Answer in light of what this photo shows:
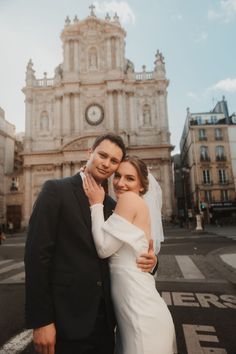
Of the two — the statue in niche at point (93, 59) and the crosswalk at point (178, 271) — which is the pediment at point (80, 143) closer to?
the statue in niche at point (93, 59)

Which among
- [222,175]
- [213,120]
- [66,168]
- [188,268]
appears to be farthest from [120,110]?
[188,268]

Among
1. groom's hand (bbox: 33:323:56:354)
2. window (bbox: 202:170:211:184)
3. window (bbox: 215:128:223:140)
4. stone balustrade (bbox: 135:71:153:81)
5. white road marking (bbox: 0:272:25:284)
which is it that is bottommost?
white road marking (bbox: 0:272:25:284)

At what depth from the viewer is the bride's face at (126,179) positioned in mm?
2508

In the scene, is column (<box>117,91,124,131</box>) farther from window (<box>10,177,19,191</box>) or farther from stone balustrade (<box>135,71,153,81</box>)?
window (<box>10,177,19,191</box>)

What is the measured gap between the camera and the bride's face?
251 centimetres

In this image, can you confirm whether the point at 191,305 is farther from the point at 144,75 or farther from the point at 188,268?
the point at 144,75

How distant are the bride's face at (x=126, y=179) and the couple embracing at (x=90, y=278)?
0.78 feet

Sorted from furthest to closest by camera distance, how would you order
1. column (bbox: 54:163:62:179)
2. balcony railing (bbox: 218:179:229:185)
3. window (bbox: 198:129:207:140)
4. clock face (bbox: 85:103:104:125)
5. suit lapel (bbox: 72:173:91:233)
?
window (bbox: 198:129:207:140)
balcony railing (bbox: 218:179:229:185)
clock face (bbox: 85:103:104:125)
column (bbox: 54:163:62:179)
suit lapel (bbox: 72:173:91:233)

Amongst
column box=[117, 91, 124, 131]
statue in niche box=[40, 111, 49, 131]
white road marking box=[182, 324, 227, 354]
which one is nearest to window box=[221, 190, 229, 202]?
column box=[117, 91, 124, 131]

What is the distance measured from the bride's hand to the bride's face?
0.74 ft

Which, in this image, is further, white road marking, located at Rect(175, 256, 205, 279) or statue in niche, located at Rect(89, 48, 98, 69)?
statue in niche, located at Rect(89, 48, 98, 69)

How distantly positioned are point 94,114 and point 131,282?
4139 cm

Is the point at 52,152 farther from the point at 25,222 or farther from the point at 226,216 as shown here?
the point at 226,216

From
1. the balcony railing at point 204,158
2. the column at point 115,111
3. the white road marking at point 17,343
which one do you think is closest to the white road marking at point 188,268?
the white road marking at point 17,343
